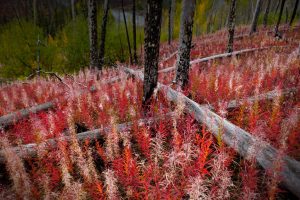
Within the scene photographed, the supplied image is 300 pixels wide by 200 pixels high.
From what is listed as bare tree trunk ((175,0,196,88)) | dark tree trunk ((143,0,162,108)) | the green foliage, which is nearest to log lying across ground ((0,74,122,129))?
dark tree trunk ((143,0,162,108))

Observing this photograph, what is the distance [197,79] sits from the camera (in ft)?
22.4

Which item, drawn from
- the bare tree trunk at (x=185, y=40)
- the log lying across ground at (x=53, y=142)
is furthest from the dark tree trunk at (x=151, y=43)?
the bare tree trunk at (x=185, y=40)

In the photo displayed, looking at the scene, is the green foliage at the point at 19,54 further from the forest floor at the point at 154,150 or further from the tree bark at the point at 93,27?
the forest floor at the point at 154,150

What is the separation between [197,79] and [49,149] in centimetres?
412

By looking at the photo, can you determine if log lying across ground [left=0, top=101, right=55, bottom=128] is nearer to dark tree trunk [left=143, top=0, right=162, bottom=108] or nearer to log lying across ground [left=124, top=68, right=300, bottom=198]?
dark tree trunk [left=143, top=0, right=162, bottom=108]

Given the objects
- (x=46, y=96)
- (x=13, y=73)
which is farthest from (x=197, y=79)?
(x=13, y=73)

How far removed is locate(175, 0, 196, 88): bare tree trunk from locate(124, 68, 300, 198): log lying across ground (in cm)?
138

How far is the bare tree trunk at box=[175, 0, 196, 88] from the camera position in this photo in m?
5.81

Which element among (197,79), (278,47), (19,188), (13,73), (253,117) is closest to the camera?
(19,188)

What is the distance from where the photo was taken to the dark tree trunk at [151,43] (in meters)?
4.66

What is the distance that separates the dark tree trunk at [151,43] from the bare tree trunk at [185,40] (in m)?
1.11

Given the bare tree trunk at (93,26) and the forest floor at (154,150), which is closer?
the forest floor at (154,150)

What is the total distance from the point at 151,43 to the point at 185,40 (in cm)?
143

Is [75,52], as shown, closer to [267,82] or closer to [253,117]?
[267,82]
